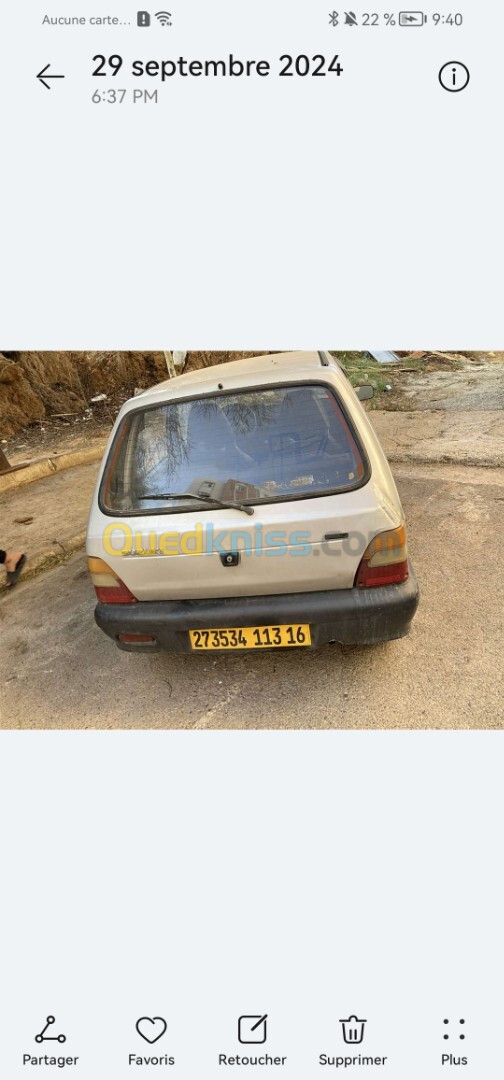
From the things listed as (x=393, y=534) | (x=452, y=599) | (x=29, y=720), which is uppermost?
(x=393, y=534)

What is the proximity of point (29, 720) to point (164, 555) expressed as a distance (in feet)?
3.99

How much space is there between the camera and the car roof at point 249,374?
2533 mm

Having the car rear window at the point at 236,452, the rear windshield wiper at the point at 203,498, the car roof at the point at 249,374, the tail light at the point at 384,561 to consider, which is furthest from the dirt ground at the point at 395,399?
the tail light at the point at 384,561

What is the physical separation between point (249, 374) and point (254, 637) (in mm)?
1282

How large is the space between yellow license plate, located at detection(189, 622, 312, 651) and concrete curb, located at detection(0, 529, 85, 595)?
2323 mm

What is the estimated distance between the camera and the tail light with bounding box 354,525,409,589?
2.31 m

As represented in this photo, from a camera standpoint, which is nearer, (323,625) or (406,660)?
(323,625)

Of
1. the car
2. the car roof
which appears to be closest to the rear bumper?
the car

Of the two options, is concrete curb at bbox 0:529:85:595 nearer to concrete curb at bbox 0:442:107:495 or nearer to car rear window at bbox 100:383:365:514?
concrete curb at bbox 0:442:107:495

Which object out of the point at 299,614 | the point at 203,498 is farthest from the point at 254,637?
the point at 203,498

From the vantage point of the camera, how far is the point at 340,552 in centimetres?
230
